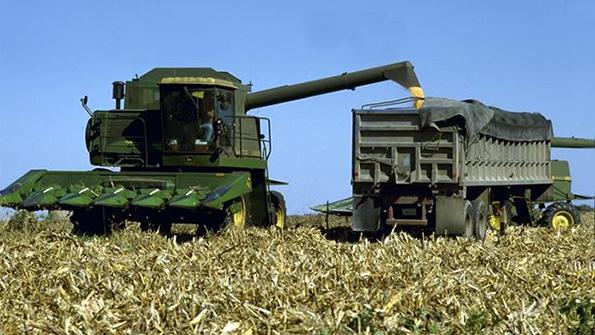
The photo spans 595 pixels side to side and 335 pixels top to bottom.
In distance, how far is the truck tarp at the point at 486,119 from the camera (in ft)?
55.1

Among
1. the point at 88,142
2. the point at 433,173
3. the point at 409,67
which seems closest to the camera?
the point at 433,173

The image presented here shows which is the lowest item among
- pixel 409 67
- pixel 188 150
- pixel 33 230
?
pixel 33 230

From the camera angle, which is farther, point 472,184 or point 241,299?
point 472,184

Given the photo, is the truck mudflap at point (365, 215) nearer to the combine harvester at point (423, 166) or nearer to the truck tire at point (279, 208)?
the combine harvester at point (423, 166)

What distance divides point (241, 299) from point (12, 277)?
10.1 feet

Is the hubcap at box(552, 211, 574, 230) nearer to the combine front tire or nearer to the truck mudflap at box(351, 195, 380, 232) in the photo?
the truck mudflap at box(351, 195, 380, 232)

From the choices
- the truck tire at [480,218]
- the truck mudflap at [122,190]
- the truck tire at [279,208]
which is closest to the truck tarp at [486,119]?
the truck tire at [480,218]

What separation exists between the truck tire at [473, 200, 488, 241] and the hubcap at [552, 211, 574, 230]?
4.22m

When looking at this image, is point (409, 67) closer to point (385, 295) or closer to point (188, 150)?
point (188, 150)

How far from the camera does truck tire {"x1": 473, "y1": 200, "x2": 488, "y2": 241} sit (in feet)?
58.2

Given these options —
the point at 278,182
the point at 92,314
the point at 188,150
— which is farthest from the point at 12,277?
the point at 278,182

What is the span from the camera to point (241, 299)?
818cm

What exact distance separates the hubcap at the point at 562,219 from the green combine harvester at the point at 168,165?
683 cm

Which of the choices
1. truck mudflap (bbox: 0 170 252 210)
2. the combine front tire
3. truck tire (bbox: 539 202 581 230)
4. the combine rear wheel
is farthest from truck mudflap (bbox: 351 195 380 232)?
truck tire (bbox: 539 202 581 230)
